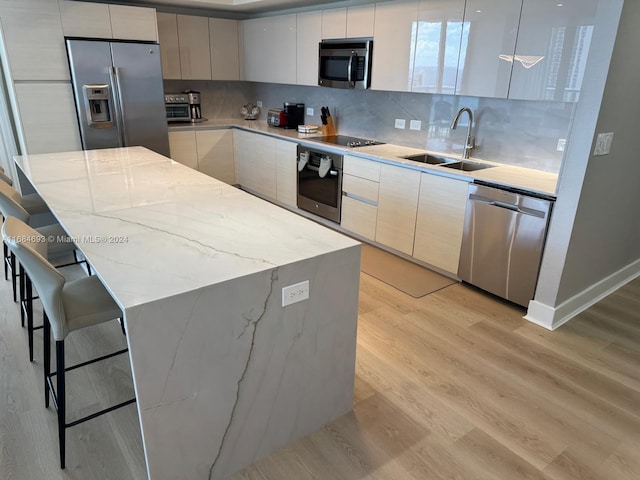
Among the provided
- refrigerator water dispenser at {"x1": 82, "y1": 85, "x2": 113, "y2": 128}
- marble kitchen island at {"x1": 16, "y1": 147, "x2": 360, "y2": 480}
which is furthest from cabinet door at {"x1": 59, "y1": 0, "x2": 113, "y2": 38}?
marble kitchen island at {"x1": 16, "y1": 147, "x2": 360, "y2": 480}

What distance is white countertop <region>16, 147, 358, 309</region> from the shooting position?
1.51 m

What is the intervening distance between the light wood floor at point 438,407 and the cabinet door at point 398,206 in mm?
843

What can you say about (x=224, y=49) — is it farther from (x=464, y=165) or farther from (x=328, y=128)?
(x=464, y=165)

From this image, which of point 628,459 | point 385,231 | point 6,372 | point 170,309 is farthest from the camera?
point 385,231

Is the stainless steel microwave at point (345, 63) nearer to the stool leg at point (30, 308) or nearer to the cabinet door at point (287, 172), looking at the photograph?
the cabinet door at point (287, 172)

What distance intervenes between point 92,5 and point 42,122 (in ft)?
3.96

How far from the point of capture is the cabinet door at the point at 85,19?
13.4ft

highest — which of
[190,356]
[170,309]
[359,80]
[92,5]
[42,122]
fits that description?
[92,5]

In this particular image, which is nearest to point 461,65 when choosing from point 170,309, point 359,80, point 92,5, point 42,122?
point 359,80

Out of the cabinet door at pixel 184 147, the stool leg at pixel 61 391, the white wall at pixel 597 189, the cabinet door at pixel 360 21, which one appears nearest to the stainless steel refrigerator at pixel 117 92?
the cabinet door at pixel 184 147

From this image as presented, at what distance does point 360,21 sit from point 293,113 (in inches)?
61.9

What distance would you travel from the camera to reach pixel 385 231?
386 centimetres

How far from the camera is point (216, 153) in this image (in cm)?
552

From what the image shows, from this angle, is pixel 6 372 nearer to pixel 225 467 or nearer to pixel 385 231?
pixel 225 467
